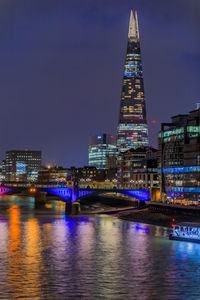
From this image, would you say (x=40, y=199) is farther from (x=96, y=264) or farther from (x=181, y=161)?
(x=96, y=264)

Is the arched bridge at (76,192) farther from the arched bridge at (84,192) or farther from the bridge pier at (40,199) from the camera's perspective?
the bridge pier at (40,199)

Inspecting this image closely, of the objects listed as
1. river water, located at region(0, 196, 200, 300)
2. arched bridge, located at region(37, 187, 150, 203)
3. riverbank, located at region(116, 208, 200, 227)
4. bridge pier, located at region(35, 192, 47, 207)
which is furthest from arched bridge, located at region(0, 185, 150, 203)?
river water, located at region(0, 196, 200, 300)

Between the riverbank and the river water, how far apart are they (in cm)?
1117

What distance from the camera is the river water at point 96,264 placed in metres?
48.2

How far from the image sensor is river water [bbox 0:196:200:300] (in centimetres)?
4816

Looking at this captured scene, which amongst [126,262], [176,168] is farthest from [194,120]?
[126,262]

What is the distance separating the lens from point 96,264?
61.2 metres

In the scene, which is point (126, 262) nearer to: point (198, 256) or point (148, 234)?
point (198, 256)

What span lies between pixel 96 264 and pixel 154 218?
55.0 metres

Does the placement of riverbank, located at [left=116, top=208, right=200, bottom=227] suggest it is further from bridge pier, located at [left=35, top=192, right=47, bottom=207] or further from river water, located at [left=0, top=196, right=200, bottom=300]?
bridge pier, located at [left=35, top=192, right=47, bottom=207]

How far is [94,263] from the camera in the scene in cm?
6181

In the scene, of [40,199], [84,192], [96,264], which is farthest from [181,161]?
[96,264]

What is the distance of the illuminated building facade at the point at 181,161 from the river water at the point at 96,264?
1625 inches

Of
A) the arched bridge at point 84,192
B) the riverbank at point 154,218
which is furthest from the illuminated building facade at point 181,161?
the riverbank at point 154,218
